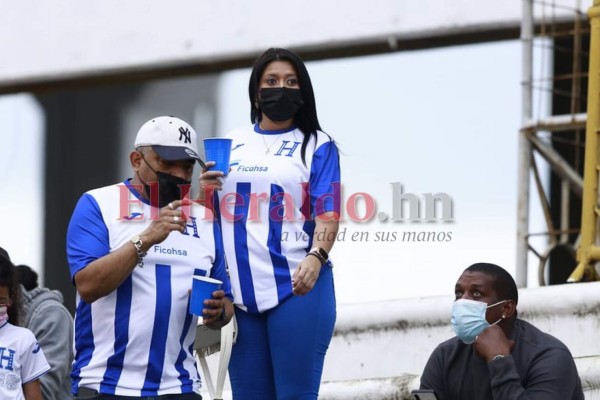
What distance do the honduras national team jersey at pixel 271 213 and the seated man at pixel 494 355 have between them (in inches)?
26.9

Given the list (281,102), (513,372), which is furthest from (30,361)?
(513,372)

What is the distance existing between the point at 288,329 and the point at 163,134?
98 cm

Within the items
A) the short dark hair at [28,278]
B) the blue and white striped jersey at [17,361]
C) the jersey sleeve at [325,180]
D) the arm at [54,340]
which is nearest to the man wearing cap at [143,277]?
the blue and white striped jersey at [17,361]

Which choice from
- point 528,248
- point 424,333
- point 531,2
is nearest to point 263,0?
point 531,2

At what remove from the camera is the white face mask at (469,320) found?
19.9 feet

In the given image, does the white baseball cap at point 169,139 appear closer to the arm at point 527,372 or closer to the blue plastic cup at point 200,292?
the blue plastic cup at point 200,292

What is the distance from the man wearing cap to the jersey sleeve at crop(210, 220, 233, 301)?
0.04 m

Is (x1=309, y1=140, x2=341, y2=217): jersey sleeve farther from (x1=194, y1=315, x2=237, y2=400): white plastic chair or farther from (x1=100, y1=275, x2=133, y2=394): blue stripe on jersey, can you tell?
(x1=100, y1=275, x2=133, y2=394): blue stripe on jersey

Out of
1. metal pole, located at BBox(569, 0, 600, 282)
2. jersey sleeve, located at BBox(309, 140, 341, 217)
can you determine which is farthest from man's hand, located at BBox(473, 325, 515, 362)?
metal pole, located at BBox(569, 0, 600, 282)

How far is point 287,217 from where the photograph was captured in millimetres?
6207

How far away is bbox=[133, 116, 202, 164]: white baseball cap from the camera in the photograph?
573 cm

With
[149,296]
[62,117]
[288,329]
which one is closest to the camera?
[149,296]

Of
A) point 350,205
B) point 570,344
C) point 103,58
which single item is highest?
point 103,58

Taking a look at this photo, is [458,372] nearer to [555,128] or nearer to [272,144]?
[272,144]
